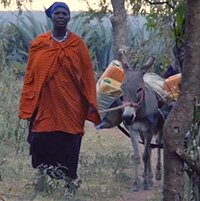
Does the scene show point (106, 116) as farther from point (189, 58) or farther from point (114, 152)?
point (189, 58)

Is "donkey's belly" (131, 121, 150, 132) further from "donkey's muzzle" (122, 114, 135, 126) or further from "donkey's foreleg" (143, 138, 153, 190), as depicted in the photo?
"donkey's muzzle" (122, 114, 135, 126)

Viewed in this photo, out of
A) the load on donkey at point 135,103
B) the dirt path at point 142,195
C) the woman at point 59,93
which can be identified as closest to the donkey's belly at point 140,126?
the load on donkey at point 135,103

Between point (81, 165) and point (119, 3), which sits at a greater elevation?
point (119, 3)

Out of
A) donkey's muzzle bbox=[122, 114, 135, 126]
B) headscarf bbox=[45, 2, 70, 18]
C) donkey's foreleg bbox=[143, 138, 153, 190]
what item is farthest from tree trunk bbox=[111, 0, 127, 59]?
headscarf bbox=[45, 2, 70, 18]

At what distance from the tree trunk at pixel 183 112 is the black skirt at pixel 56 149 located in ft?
14.8

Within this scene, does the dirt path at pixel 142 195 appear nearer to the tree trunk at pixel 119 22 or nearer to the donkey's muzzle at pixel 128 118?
the donkey's muzzle at pixel 128 118

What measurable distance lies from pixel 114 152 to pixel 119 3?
3910 millimetres

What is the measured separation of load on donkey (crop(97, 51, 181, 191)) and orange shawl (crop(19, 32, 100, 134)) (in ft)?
2.24

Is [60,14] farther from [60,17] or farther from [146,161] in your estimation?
[146,161]

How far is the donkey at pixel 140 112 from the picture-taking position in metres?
8.85

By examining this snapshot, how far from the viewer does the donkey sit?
8.85m

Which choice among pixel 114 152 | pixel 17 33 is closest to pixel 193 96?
pixel 114 152

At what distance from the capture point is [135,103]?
348 inches

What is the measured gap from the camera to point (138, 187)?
938cm
